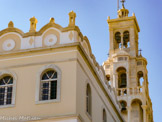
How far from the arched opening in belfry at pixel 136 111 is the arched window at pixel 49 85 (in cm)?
2597

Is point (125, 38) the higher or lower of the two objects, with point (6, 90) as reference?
higher

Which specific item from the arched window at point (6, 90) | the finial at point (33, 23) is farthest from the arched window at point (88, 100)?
the finial at point (33, 23)

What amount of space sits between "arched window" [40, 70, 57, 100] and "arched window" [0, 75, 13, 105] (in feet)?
6.80

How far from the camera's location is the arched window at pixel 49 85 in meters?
31.8

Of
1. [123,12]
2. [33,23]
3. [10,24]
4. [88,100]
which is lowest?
[88,100]

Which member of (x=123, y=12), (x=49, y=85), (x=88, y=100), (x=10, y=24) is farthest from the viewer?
(x=123, y=12)

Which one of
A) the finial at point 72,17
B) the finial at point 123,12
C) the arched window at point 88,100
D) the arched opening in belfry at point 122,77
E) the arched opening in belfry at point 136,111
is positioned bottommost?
the arched window at point 88,100

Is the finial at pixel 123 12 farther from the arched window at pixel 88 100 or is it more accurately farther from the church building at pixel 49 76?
the arched window at pixel 88 100

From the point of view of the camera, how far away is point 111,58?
201 feet

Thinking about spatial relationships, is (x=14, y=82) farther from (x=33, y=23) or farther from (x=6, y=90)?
(x=33, y=23)

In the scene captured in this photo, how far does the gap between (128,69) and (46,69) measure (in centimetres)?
2834

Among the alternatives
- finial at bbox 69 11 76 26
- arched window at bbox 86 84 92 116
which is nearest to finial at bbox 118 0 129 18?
arched window at bbox 86 84 92 116

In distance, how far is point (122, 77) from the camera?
61.4 metres

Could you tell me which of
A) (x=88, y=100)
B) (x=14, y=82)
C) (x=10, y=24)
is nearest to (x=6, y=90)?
(x=14, y=82)
